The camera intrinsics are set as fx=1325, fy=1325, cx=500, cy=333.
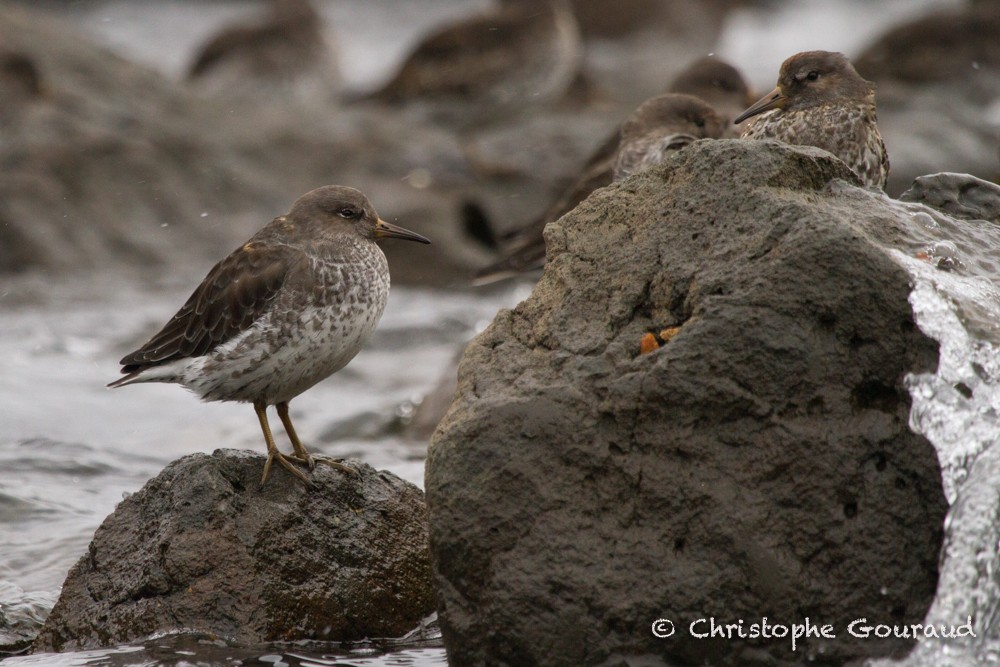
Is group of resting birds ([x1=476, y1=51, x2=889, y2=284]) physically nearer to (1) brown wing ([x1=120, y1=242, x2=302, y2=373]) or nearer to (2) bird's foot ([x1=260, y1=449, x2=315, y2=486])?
(1) brown wing ([x1=120, y1=242, x2=302, y2=373])

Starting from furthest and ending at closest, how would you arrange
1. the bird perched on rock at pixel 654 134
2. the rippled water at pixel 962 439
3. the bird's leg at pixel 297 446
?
the bird perched on rock at pixel 654 134
the bird's leg at pixel 297 446
the rippled water at pixel 962 439

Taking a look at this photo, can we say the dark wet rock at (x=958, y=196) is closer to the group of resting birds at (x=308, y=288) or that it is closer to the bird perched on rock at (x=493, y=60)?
the group of resting birds at (x=308, y=288)

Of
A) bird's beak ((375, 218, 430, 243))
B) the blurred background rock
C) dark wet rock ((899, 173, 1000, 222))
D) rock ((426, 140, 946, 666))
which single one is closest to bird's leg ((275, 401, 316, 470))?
bird's beak ((375, 218, 430, 243))

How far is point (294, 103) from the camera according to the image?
1841cm

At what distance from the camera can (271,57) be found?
18984 millimetres

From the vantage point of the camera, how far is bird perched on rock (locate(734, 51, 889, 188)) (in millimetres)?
5637

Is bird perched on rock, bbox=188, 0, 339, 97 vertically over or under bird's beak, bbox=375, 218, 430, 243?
over

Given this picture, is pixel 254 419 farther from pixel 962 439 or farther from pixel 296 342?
pixel 962 439

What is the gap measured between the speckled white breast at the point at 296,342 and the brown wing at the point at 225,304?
0.07 metres

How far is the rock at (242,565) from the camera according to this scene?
198 inches

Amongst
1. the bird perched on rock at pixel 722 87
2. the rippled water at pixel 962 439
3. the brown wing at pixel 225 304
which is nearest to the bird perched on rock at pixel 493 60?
the bird perched on rock at pixel 722 87

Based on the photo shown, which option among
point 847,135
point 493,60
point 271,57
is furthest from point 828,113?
point 271,57

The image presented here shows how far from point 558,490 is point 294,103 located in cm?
1500

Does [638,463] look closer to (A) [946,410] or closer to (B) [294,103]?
(A) [946,410]
